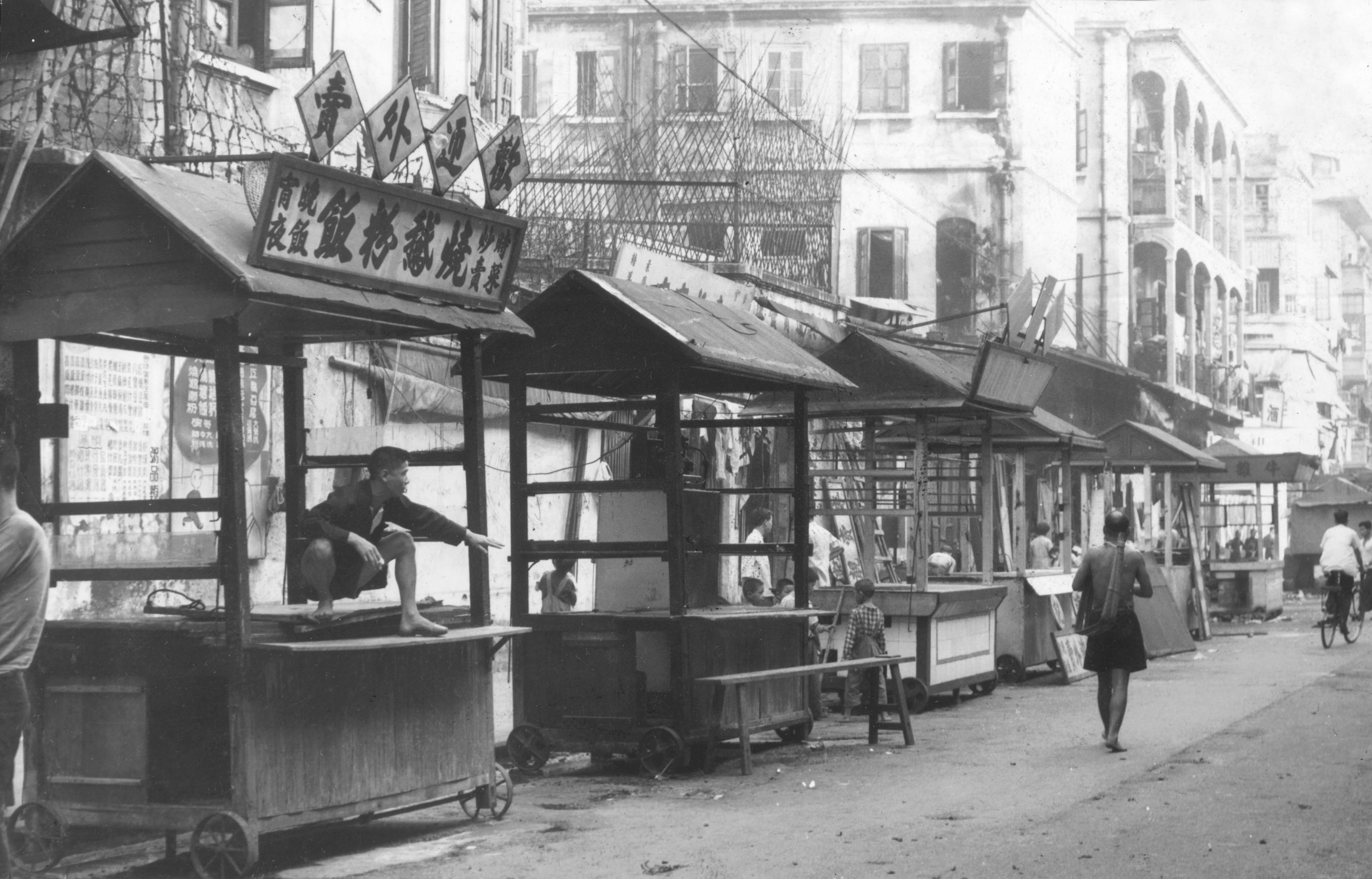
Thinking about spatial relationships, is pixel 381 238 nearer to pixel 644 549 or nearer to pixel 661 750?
pixel 644 549

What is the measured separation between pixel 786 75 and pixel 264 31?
69.2 ft

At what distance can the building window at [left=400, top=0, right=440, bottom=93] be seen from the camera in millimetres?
17016

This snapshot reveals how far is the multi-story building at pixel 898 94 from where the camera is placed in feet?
112

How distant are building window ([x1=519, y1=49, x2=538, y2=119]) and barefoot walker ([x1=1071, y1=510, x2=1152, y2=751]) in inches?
853

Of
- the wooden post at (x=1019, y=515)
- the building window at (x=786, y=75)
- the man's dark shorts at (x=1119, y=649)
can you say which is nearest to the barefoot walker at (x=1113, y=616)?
the man's dark shorts at (x=1119, y=649)

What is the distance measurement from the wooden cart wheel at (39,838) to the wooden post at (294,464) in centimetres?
207

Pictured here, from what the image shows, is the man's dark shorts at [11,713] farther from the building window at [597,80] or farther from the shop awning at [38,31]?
the building window at [597,80]

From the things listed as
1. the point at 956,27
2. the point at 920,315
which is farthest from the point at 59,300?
the point at 956,27

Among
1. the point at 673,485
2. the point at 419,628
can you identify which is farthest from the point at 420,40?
the point at 419,628

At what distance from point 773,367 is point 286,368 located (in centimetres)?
369

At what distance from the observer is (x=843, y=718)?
15461 millimetres

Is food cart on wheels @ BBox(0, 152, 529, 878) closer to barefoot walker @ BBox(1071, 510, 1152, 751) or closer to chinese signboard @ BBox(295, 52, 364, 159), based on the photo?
chinese signboard @ BBox(295, 52, 364, 159)

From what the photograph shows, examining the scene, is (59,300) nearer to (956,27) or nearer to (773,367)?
(773,367)

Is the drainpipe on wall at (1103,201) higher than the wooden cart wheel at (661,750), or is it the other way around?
the drainpipe on wall at (1103,201)
